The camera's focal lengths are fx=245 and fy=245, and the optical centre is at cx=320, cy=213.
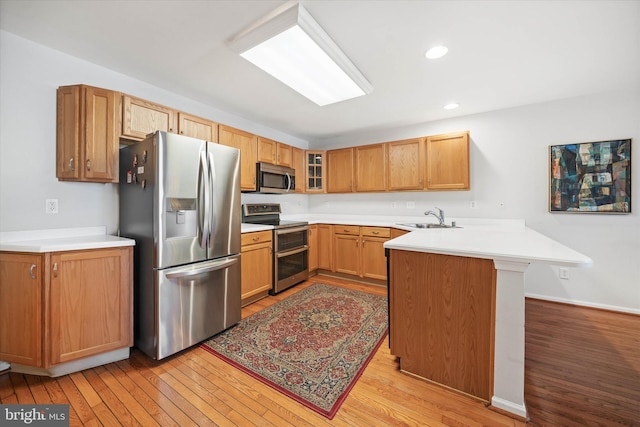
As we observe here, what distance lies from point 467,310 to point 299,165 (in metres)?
3.24

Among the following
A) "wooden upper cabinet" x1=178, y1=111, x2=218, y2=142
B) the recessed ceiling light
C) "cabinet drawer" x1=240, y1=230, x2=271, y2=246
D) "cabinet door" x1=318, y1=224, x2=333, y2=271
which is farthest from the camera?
"cabinet door" x1=318, y1=224, x2=333, y2=271

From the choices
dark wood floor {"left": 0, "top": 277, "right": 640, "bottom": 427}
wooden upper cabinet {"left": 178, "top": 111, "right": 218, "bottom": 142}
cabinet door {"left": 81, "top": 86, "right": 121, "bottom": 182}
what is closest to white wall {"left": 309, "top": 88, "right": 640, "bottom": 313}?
dark wood floor {"left": 0, "top": 277, "right": 640, "bottom": 427}

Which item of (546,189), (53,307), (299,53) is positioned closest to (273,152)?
(299,53)

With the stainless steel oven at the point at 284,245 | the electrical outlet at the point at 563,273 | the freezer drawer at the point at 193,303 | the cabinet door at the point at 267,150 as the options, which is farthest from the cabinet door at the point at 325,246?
the electrical outlet at the point at 563,273

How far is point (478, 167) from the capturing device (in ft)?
10.9

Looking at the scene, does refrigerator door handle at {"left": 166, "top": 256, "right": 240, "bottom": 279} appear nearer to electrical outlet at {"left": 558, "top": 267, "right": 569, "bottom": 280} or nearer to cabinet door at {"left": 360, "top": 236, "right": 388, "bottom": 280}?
cabinet door at {"left": 360, "top": 236, "right": 388, "bottom": 280}

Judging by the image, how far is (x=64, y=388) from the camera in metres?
1.60

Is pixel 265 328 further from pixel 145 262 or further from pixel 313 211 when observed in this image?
pixel 313 211

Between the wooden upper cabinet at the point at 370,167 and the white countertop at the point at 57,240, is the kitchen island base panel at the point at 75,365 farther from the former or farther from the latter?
the wooden upper cabinet at the point at 370,167

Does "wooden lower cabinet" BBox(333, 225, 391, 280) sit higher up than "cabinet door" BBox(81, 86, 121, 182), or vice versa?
"cabinet door" BBox(81, 86, 121, 182)

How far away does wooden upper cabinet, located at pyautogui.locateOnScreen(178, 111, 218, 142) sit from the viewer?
98.6 inches

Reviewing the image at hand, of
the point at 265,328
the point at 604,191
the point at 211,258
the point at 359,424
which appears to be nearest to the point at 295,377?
the point at 359,424

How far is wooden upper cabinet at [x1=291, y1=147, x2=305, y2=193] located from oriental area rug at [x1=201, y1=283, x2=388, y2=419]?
75.0 inches

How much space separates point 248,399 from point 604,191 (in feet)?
13.1
